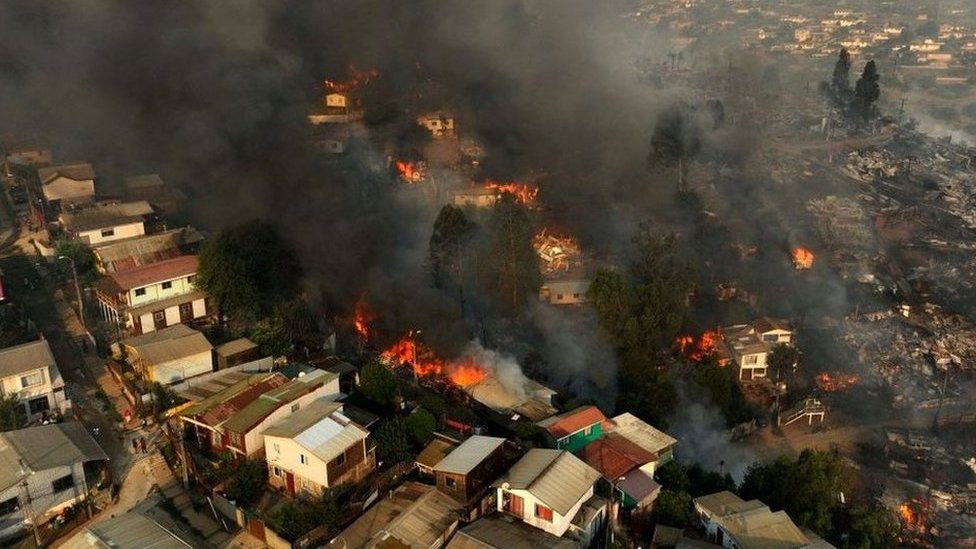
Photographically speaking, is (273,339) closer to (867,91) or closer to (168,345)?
(168,345)

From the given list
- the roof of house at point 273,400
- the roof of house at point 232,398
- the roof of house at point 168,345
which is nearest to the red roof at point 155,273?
the roof of house at point 168,345

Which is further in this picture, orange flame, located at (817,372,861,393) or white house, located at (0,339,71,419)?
orange flame, located at (817,372,861,393)

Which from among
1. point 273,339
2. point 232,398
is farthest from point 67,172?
point 232,398

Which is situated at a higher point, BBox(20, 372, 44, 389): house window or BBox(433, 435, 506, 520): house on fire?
BBox(20, 372, 44, 389): house window

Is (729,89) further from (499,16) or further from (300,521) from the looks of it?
(300,521)

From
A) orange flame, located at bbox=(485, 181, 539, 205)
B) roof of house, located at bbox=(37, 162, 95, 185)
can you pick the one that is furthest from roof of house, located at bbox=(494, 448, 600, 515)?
roof of house, located at bbox=(37, 162, 95, 185)

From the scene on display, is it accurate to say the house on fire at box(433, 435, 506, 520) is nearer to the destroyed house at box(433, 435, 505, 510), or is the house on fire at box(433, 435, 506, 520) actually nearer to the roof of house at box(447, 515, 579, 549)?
the destroyed house at box(433, 435, 505, 510)

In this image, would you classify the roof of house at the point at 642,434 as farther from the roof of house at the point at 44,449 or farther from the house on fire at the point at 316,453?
the roof of house at the point at 44,449
